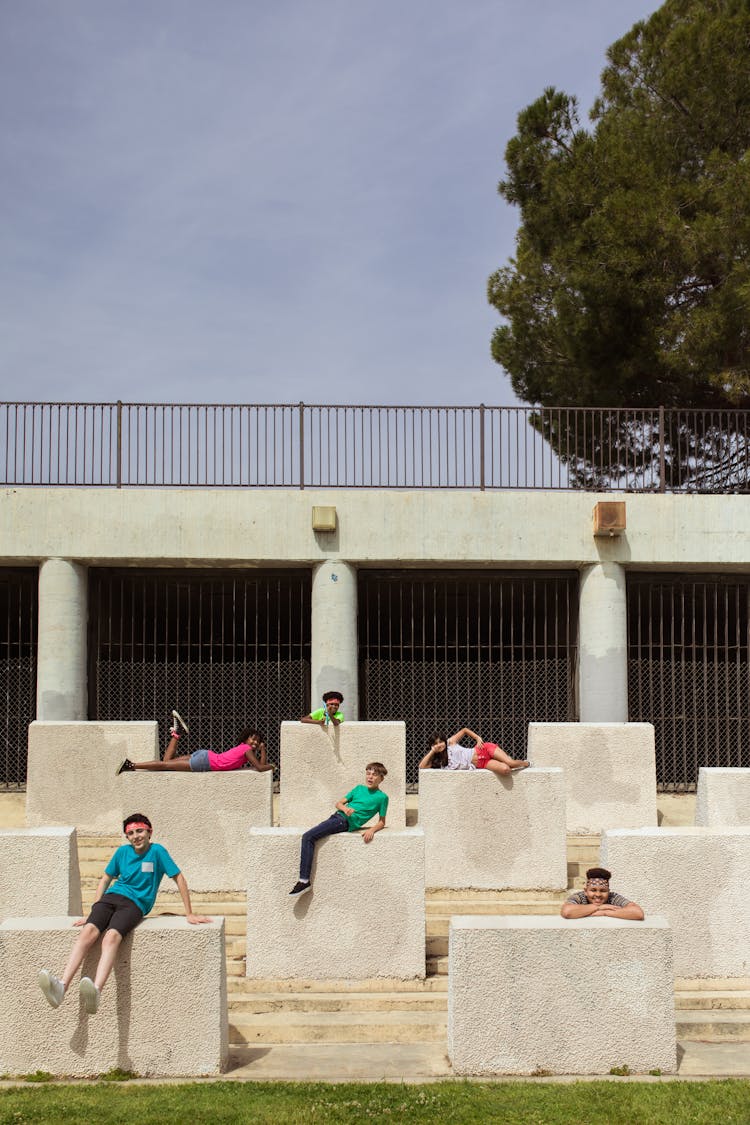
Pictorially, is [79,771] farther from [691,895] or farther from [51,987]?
[691,895]

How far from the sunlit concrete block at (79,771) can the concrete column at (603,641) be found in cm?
559

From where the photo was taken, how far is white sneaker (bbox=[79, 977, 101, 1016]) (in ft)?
20.3

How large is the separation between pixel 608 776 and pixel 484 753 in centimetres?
190

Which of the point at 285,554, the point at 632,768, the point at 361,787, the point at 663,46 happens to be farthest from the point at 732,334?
the point at 361,787

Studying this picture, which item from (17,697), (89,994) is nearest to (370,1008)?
→ (89,994)

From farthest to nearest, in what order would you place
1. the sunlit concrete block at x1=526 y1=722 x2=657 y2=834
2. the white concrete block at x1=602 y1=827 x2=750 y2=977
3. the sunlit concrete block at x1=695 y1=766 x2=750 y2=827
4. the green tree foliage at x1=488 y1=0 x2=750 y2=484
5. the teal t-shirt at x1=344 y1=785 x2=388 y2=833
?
the green tree foliage at x1=488 y1=0 x2=750 y2=484
the sunlit concrete block at x1=526 y1=722 x2=657 y2=834
the sunlit concrete block at x1=695 y1=766 x2=750 y2=827
the teal t-shirt at x1=344 y1=785 x2=388 y2=833
the white concrete block at x1=602 y1=827 x2=750 y2=977

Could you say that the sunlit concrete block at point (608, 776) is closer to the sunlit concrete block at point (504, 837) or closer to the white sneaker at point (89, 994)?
the sunlit concrete block at point (504, 837)

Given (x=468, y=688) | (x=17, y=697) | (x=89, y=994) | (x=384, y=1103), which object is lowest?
(x=384, y=1103)

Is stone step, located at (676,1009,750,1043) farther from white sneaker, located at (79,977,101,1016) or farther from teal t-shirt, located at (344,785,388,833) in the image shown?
white sneaker, located at (79,977,101,1016)

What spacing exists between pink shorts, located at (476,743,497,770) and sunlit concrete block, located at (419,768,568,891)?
0.21m

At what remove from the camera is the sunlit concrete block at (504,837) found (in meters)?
9.45

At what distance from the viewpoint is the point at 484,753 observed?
31.8 ft

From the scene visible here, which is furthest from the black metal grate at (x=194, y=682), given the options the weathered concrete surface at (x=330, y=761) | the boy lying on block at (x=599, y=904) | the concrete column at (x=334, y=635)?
the boy lying on block at (x=599, y=904)

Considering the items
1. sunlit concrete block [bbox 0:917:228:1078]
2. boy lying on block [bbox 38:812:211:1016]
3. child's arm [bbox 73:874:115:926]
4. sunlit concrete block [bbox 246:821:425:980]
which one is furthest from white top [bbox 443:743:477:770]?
sunlit concrete block [bbox 0:917:228:1078]
